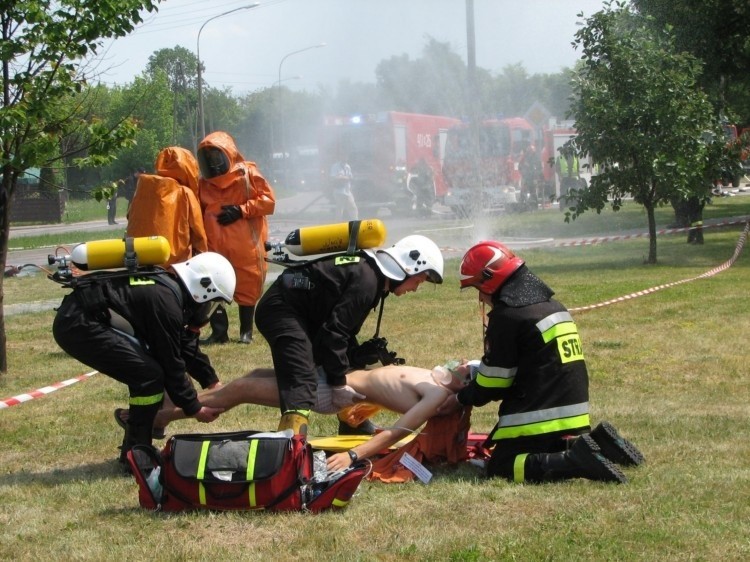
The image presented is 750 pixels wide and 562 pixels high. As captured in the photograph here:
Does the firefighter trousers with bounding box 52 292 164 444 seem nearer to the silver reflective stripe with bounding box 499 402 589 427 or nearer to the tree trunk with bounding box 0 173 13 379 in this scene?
the silver reflective stripe with bounding box 499 402 589 427

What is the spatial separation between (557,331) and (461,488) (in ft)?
3.03

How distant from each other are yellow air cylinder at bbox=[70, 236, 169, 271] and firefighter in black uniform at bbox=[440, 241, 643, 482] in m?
1.69

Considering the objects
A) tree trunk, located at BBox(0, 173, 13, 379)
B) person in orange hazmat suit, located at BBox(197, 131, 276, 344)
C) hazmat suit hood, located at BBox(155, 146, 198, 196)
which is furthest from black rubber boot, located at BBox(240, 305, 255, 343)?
tree trunk, located at BBox(0, 173, 13, 379)

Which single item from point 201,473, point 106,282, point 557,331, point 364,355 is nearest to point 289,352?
point 364,355

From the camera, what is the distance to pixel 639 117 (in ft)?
52.6

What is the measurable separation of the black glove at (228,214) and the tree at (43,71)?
1.28 m

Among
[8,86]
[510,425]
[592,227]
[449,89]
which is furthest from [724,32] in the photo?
[449,89]

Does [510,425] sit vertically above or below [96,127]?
below

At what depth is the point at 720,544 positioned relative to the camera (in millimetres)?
4148

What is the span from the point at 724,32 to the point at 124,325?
18.7 meters

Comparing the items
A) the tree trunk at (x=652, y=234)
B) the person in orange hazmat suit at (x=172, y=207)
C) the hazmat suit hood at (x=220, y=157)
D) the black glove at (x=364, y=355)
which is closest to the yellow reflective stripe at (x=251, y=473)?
the black glove at (x=364, y=355)

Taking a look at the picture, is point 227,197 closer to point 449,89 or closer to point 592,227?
point 592,227

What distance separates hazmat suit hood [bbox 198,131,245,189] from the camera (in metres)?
9.67

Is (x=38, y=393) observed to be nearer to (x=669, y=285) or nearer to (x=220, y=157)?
(x=220, y=157)
